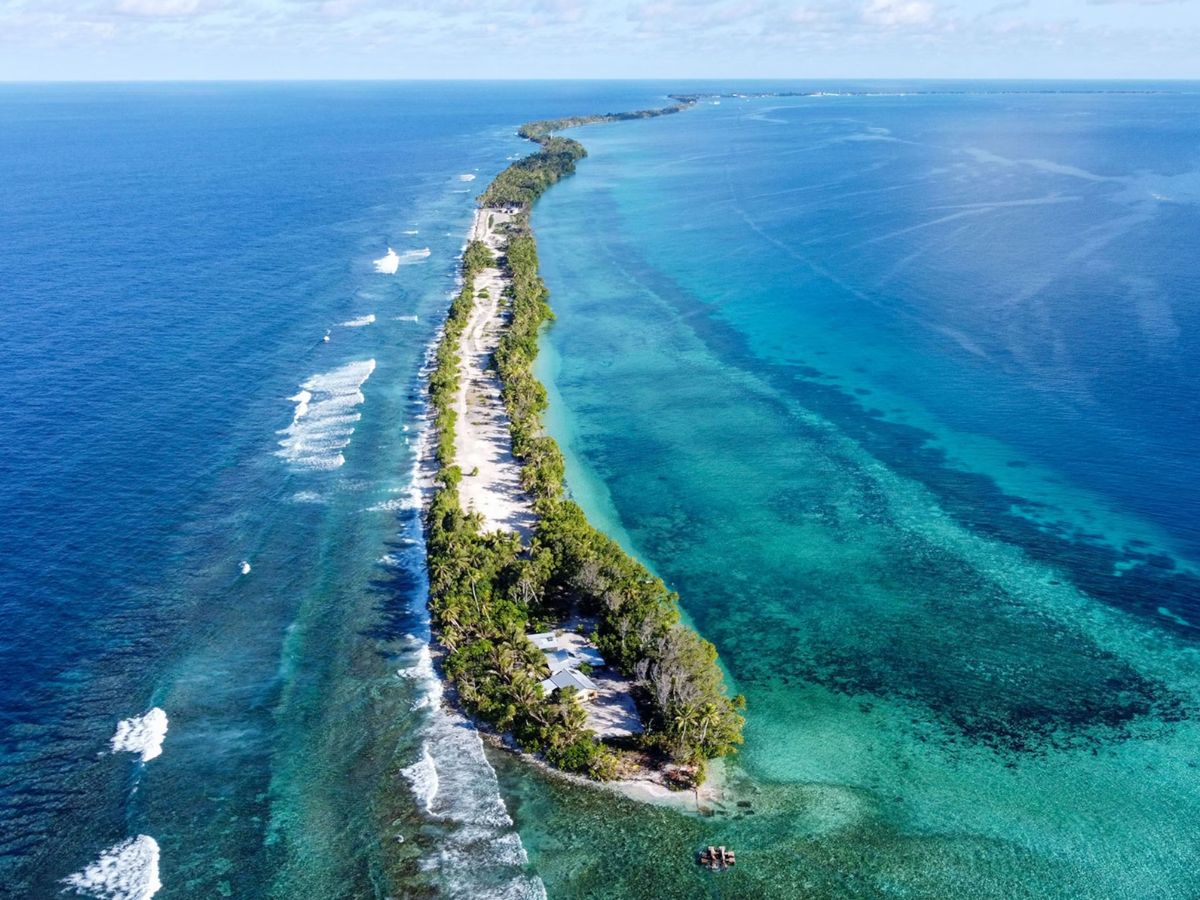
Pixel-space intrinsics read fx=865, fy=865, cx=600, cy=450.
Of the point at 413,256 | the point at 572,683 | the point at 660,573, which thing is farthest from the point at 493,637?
the point at 413,256

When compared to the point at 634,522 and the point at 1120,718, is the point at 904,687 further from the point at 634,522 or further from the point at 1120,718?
the point at 634,522

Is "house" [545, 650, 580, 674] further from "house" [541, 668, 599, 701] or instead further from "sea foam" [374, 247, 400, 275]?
"sea foam" [374, 247, 400, 275]

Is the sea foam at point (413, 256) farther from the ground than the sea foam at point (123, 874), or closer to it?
farther from the ground

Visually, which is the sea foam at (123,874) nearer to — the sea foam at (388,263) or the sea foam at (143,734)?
the sea foam at (143,734)

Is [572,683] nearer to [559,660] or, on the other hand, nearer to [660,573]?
[559,660]

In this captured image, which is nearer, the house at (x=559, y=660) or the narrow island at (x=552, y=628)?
the narrow island at (x=552, y=628)

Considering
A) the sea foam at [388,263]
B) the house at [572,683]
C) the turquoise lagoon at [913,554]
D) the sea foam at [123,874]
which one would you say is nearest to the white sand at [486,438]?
the turquoise lagoon at [913,554]
